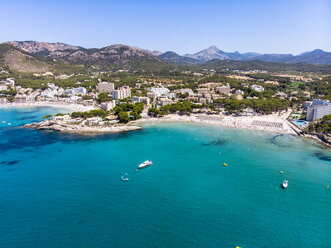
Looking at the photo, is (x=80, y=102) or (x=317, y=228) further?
(x=80, y=102)

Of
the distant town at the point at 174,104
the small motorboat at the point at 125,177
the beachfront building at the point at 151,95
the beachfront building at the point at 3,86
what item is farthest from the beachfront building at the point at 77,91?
the small motorboat at the point at 125,177

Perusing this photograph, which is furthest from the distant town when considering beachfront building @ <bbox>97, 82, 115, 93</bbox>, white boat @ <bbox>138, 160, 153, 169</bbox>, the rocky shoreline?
white boat @ <bbox>138, 160, 153, 169</bbox>

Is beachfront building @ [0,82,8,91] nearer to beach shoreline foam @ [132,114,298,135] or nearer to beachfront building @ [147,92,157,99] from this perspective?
beachfront building @ [147,92,157,99]

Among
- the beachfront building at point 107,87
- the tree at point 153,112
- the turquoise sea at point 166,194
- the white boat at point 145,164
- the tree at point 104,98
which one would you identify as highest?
the beachfront building at point 107,87

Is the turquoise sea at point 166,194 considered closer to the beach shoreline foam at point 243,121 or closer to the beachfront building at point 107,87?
the beach shoreline foam at point 243,121

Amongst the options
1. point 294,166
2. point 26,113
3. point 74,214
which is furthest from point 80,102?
point 294,166

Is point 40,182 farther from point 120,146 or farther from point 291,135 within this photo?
point 291,135

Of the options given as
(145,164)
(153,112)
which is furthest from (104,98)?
(145,164)
